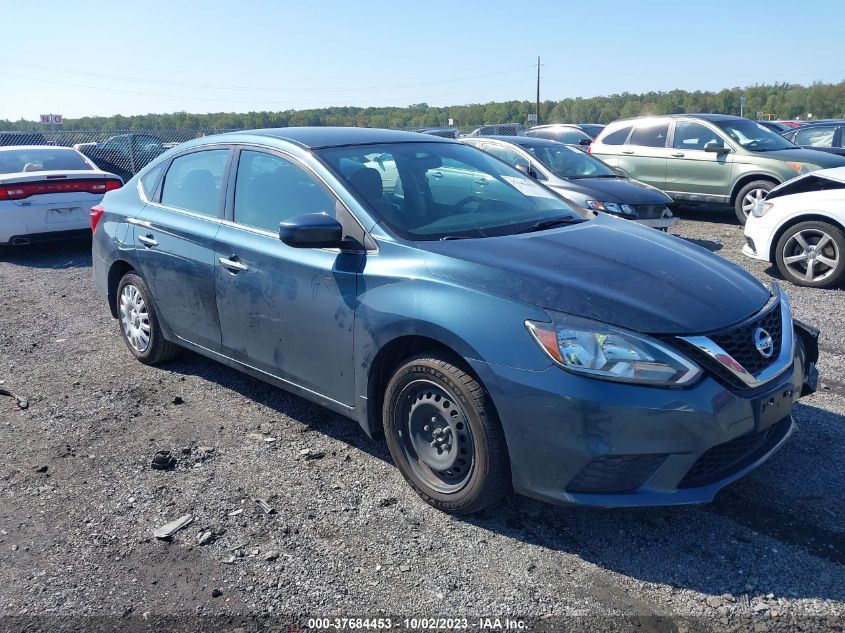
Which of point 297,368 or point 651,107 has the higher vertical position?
point 651,107

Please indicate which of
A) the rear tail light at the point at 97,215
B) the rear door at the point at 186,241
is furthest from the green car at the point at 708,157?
the rear tail light at the point at 97,215

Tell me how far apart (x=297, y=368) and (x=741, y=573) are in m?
2.35

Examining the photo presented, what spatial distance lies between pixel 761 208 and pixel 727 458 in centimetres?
567

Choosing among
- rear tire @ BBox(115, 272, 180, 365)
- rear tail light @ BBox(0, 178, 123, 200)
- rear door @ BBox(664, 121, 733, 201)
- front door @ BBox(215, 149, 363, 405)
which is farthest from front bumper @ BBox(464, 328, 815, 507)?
rear door @ BBox(664, 121, 733, 201)

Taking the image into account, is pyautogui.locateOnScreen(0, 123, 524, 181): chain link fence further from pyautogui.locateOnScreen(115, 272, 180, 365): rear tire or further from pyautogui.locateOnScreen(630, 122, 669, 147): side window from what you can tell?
pyautogui.locateOnScreen(115, 272, 180, 365): rear tire

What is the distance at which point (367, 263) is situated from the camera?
11.9 feet

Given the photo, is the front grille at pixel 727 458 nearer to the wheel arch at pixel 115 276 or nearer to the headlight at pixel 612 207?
the wheel arch at pixel 115 276

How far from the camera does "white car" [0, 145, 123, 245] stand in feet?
31.4

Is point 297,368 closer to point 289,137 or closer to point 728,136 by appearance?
point 289,137

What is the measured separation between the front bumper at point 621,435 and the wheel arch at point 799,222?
501 cm

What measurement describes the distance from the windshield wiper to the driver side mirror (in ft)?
3.28

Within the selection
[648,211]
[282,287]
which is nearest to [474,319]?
[282,287]

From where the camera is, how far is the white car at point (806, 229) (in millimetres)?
7336

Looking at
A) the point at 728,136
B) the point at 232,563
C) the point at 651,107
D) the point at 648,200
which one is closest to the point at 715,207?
the point at 728,136
